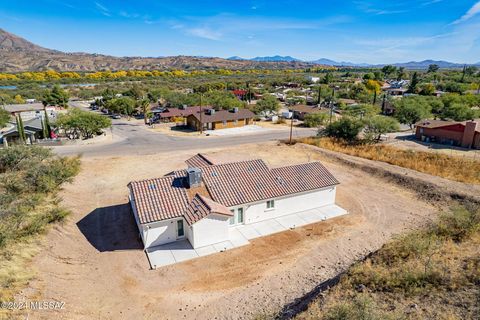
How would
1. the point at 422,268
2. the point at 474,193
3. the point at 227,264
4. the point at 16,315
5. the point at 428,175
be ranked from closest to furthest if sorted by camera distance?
the point at 16,315, the point at 422,268, the point at 227,264, the point at 474,193, the point at 428,175

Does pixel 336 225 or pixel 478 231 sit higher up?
pixel 478 231

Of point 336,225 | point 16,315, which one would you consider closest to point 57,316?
point 16,315

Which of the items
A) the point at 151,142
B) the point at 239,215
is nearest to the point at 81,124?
the point at 151,142

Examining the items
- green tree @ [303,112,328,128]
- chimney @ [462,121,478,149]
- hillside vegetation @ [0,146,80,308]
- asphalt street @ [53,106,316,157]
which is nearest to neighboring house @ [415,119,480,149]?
chimney @ [462,121,478,149]

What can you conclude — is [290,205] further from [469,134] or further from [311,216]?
[469,134]

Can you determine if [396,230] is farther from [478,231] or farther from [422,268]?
[422,268]

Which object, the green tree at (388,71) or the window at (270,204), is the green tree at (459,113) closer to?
the window at (270,204)

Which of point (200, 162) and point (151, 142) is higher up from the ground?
point (200, 162)
